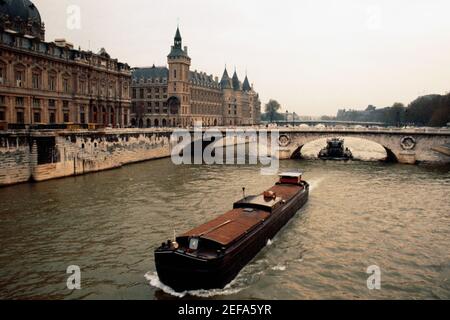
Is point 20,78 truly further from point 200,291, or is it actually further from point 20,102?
point 200,291

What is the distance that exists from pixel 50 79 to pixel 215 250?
53.6 metres

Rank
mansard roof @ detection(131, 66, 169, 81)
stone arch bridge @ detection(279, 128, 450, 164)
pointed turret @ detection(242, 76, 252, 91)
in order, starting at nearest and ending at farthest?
stone arch bridge @ detection(279, 128, 450, 164), mansard roof @ detection(131, 66, 169, 81), pointed turret @ detection(242, 76, 252, 91)

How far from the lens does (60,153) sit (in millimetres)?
48250

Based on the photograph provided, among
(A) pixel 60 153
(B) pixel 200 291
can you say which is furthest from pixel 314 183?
(B) pixel 200 291

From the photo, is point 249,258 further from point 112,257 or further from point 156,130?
point 156,130

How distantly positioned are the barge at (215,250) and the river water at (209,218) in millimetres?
595

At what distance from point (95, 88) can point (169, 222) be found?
172 feet

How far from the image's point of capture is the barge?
17.7 m

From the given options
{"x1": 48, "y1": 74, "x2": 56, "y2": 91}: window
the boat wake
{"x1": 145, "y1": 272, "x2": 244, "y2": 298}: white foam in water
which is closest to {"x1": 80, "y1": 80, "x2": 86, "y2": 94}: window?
{"x1": 48, "y1": 74, "x2": 56, "y2": 91}: window

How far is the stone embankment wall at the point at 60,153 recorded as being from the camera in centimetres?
4266

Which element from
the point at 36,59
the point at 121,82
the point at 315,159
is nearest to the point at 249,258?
the point at 36,59

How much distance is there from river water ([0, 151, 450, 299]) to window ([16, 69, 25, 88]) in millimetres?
18584

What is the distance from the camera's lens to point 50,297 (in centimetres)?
1803

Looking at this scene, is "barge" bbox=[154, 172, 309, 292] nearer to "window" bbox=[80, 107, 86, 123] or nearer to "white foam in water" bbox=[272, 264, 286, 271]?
"white foam in water" bbox=[272, 264, 286, 271]
